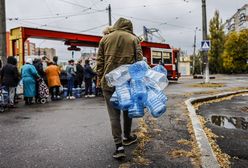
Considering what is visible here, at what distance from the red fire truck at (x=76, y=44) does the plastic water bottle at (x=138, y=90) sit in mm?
11376

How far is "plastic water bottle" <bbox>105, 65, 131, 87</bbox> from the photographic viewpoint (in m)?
4.41

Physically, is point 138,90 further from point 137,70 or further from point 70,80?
point 70,80

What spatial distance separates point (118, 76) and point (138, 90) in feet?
1.05

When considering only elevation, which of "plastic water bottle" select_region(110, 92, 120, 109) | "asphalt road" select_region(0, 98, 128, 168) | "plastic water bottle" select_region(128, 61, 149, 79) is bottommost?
"asphalt road" select_region(0, 98, 128, 168)

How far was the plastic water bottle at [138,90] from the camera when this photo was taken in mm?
4316

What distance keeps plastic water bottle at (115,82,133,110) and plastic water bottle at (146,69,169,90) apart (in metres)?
0.37

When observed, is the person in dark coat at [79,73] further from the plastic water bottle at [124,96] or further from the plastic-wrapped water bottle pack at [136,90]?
the plastic water bottle at [124,96]

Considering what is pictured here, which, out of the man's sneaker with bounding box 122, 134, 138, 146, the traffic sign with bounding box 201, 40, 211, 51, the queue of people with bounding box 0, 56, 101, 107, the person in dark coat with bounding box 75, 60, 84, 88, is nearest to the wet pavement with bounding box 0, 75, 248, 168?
the man's sneaker with bounding box 122, 134, 138, 146

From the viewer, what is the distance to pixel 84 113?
9.29 metres

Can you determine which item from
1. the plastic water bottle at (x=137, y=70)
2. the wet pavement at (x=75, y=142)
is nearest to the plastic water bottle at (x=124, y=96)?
the plastic water bottle at (x=137, y=70)

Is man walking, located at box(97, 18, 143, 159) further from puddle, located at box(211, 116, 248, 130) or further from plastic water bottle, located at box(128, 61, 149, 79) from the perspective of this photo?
puddle, located at box(211, 116, 248, 130)

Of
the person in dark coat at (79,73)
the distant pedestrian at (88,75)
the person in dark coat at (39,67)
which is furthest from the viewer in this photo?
the person in dark coat at (79,73)

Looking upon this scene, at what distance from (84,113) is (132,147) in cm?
449

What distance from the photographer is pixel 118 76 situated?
14.5 feet
